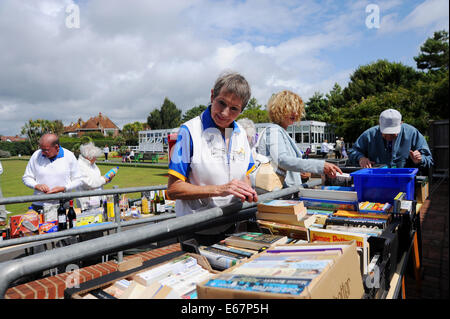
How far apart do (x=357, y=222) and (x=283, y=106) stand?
47.0 inches

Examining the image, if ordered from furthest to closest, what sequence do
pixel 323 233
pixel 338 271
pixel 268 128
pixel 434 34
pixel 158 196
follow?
pixel 434 34 < pixel 158 196 < pixel 268 128 < pixel 323 233 < pixel 338 271

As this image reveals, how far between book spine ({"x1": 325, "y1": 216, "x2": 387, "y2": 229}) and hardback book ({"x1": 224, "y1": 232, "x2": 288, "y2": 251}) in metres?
0.42

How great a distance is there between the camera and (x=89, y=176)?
486cm

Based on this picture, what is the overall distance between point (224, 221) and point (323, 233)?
58 centimetres

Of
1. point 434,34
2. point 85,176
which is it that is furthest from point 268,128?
point 434,34

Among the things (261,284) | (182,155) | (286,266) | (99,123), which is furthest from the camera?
(99,123)

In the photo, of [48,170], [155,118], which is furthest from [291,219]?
[155,118]

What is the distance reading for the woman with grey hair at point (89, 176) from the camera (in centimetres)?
475

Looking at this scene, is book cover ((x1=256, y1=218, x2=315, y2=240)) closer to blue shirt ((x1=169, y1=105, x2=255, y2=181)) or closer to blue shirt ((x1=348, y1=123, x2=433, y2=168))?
blue shirt ((x1=169, y1=105, x2=255, y2=181))

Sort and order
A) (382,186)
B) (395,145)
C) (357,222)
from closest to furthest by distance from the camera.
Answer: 1. (357,222)
2. (382,186)
3. (395,145)

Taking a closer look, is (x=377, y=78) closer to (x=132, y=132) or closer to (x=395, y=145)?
(x=395, y=145)

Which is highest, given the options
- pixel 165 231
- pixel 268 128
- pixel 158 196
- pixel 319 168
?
pixel 268 128
